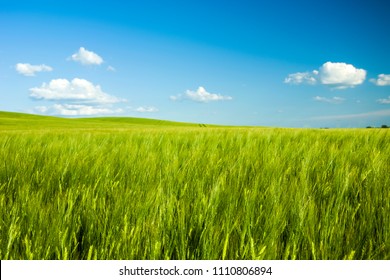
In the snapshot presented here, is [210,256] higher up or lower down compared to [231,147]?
lower down

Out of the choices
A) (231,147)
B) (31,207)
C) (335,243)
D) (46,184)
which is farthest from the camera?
(231,147)

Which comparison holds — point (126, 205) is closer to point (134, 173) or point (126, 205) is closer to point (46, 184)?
point (134, 173)

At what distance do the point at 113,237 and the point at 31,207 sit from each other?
387mm

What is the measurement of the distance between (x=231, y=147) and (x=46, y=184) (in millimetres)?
1683

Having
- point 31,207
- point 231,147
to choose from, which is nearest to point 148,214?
point 31,207

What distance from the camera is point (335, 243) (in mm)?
950

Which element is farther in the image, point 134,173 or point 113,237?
point 134,173
